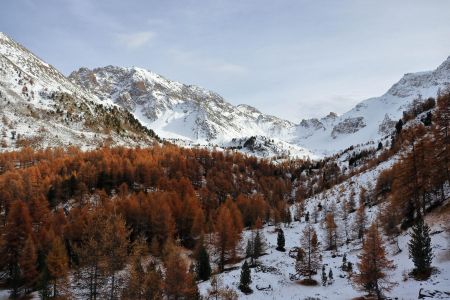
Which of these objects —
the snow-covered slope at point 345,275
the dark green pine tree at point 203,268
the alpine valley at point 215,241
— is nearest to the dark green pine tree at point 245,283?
the alpine valley at point 215,241

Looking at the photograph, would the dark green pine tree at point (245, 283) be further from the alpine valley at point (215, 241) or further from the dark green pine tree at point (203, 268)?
the dark green pine tree at point (203, 268)

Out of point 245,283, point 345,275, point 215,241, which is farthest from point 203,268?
point 345,275

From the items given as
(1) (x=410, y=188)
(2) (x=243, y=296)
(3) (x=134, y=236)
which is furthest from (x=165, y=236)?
(1) (x=410, y=188)

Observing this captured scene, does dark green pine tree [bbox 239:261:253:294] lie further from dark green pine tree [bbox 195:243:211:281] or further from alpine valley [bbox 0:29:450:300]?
dark green pine tree [bbox 195:243:211:281]

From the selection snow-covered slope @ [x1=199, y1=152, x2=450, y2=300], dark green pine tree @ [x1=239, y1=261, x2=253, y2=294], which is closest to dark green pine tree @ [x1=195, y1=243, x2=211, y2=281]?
snow-covered slope @ [x1=199, y1=152, x2=450, y2=300]

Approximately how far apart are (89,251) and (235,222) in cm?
6012

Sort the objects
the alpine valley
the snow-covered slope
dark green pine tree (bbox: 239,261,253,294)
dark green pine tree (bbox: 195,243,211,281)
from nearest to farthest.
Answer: the snow-covered slope < the alpine valley < dark green pine tree (bbox: 239,261,253,294) < dark green pine tree (bbox: 195,243,211,281)

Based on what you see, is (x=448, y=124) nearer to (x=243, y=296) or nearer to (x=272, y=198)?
(x=243, y=296)

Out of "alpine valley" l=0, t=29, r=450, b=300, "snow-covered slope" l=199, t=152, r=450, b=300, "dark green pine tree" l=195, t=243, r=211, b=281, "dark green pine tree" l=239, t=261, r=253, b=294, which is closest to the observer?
"snow-covered slope" l=199, t=152, r=450, b=300

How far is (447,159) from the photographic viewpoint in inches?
1880

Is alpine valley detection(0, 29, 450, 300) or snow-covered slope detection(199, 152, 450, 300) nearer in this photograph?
snow-covered slope detection(199, 152, 450, 300)

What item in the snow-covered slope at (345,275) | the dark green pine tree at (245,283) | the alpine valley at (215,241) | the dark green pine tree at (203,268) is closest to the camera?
the snow-covered slope at (345,275)

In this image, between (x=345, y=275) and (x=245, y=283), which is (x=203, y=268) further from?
(x=345, y=275)

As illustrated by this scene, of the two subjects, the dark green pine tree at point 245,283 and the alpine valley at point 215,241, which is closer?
the alpine valley at point 215,241
